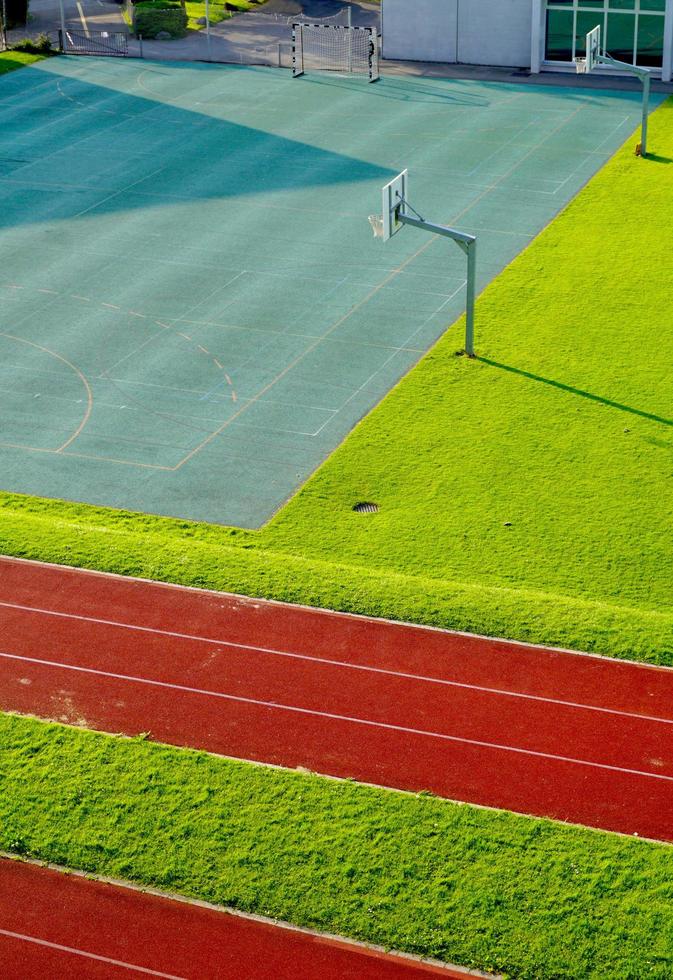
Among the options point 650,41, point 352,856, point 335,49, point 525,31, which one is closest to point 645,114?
point 650,41

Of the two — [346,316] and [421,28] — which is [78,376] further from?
[421,28]

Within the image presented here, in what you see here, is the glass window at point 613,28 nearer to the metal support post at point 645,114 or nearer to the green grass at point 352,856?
the metal support post at point 645,114

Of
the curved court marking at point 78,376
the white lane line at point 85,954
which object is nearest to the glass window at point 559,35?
the curved court marking at point 78,376

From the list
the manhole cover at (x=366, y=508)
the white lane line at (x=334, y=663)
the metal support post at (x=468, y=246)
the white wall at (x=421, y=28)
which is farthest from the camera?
the white wall at (x=421, y=28)

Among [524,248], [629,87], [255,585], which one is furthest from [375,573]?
[629,87]

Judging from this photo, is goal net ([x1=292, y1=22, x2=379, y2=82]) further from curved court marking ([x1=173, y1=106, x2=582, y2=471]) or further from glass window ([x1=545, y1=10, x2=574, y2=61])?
curved court marking ([x1=173, y1=106, x2=582, y2=471])

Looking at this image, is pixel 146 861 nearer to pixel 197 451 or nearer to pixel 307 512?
pixel 307 512

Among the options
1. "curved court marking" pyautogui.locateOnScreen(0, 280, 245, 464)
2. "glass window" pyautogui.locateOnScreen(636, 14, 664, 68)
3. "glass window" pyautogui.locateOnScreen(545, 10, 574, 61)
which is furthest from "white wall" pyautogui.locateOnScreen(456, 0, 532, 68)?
"curved court marking" pyautogui.locateOnScreen(0, 280, 245, 464)
